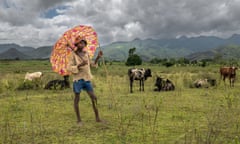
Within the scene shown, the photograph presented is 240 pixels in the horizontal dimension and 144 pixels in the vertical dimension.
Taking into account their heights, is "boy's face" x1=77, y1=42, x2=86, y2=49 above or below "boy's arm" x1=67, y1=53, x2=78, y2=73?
above

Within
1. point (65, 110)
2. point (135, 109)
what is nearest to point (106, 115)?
point (135, 109)

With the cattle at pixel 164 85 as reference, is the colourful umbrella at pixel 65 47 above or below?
above

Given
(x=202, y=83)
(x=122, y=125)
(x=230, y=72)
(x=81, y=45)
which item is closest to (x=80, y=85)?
(x=81, y=45)

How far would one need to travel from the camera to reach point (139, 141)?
525 cm

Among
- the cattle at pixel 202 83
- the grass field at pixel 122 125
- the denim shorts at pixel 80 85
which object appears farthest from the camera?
the cattle at pixel 202 83

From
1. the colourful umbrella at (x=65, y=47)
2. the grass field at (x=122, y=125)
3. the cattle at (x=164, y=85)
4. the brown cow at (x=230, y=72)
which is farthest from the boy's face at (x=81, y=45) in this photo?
the brown cow at (x=230, y=72)

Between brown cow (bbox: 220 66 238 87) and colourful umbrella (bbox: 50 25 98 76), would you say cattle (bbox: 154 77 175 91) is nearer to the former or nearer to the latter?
brown cow (bbox: 220 66 238 87)

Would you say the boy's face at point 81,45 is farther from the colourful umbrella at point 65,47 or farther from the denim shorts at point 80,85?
the denim shorts at point 80,85

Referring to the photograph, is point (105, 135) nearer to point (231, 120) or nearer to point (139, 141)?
point (139, 141)

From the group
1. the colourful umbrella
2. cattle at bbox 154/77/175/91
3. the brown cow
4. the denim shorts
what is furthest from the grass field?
the brown cow

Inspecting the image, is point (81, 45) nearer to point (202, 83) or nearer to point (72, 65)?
point (72, 65)

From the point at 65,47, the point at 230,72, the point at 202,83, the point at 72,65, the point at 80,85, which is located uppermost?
the point at 65,47

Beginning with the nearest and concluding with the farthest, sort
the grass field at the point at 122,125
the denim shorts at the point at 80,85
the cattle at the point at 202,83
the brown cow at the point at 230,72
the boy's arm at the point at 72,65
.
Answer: the grass field at the point at 122,125
the boy's arm at the point at 72,65
the denim shorts at the point at 80,85
the cattle at the point at 202,83
the brown cow at the point at 230,72

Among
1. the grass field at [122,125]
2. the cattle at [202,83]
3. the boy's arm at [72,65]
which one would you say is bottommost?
the grass field at [122,125]
